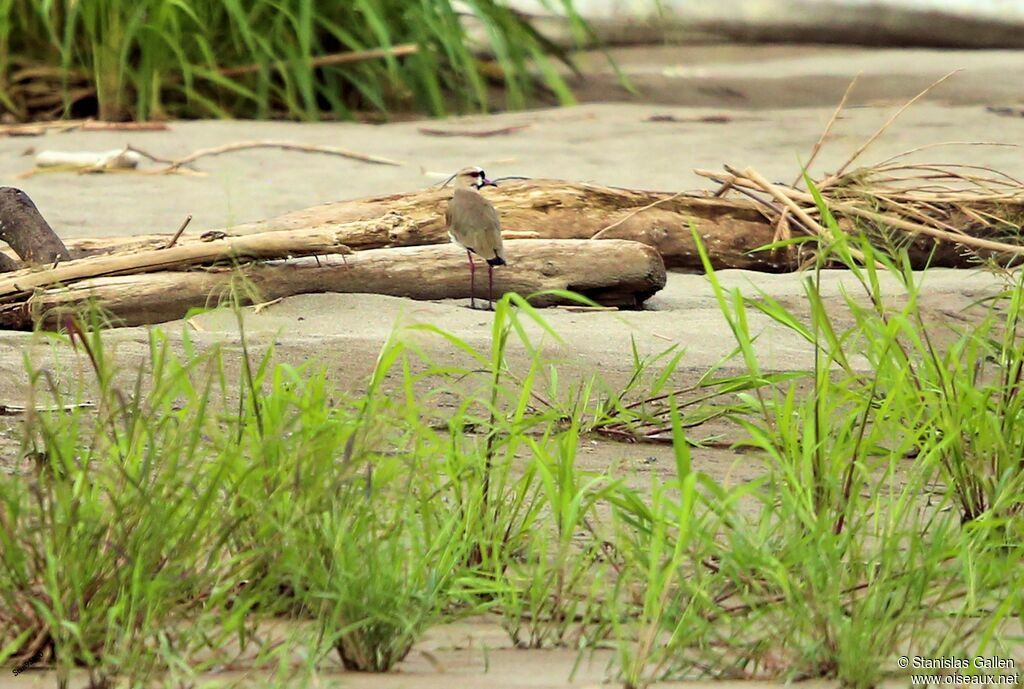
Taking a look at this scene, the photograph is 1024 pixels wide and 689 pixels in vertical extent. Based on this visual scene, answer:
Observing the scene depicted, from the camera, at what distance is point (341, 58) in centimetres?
700

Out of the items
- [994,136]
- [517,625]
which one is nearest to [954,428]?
[517,625]

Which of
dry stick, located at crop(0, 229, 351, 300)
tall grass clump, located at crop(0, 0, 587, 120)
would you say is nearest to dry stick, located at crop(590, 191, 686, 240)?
dry stick, located at crop(0, 229, 351, 300)

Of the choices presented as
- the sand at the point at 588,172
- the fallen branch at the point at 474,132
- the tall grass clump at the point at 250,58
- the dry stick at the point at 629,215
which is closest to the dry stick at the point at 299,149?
the sand at the point at 588,172

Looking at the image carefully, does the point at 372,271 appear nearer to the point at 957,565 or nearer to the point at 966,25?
the point at 957,565

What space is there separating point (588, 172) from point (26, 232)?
244 centimetres

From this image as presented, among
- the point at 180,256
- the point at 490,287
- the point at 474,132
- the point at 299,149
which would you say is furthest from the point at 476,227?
the point at 474,132

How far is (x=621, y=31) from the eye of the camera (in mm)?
9539

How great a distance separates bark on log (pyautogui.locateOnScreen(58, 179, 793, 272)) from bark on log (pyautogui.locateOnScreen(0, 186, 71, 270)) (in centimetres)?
20

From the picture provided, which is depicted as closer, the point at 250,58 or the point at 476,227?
the point at 476,227

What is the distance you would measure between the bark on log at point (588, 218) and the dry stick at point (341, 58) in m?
2.98

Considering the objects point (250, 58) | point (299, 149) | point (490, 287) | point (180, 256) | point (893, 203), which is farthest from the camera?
point (250, 58)

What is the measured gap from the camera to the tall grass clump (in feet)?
21.4

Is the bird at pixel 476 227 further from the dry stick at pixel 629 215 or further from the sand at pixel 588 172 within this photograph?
the dry stick at pixel 629 215

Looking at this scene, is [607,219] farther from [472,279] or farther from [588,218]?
[472,279]
